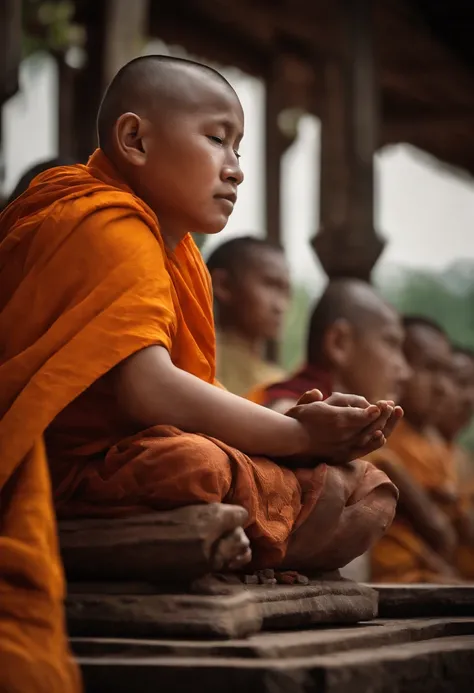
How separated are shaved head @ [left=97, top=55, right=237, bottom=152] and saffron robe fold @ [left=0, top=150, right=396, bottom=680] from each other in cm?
14

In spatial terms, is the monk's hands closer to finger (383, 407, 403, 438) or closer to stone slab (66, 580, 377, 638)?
finger (383, 407, 403, 438)

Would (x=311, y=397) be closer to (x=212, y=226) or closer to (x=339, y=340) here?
(x=212, y=226)

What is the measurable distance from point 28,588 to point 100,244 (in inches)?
26.1

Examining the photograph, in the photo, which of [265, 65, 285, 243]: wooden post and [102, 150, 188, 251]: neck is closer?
[102, 150, 188, 251]: neck

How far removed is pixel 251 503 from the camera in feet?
8.57

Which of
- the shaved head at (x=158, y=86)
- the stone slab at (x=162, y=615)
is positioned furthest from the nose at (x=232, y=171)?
the stone slab at (x=162, y=615)

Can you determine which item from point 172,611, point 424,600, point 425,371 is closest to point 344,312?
point 424,600

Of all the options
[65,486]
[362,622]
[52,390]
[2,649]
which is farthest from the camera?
[362,622]

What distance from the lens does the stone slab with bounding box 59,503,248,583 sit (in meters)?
2.45

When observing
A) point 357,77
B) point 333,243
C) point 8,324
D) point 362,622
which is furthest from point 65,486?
point 357,77

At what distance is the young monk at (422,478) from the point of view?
5.66 m

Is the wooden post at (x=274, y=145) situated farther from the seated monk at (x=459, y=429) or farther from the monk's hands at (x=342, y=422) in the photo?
the monk's hands at (x=342, y=422)

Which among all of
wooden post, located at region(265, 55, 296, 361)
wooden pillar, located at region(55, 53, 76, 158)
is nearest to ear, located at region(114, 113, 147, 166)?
wooden pillar, located at region(55, 53, 76, 158)

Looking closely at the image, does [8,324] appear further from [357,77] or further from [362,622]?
[357,77]
